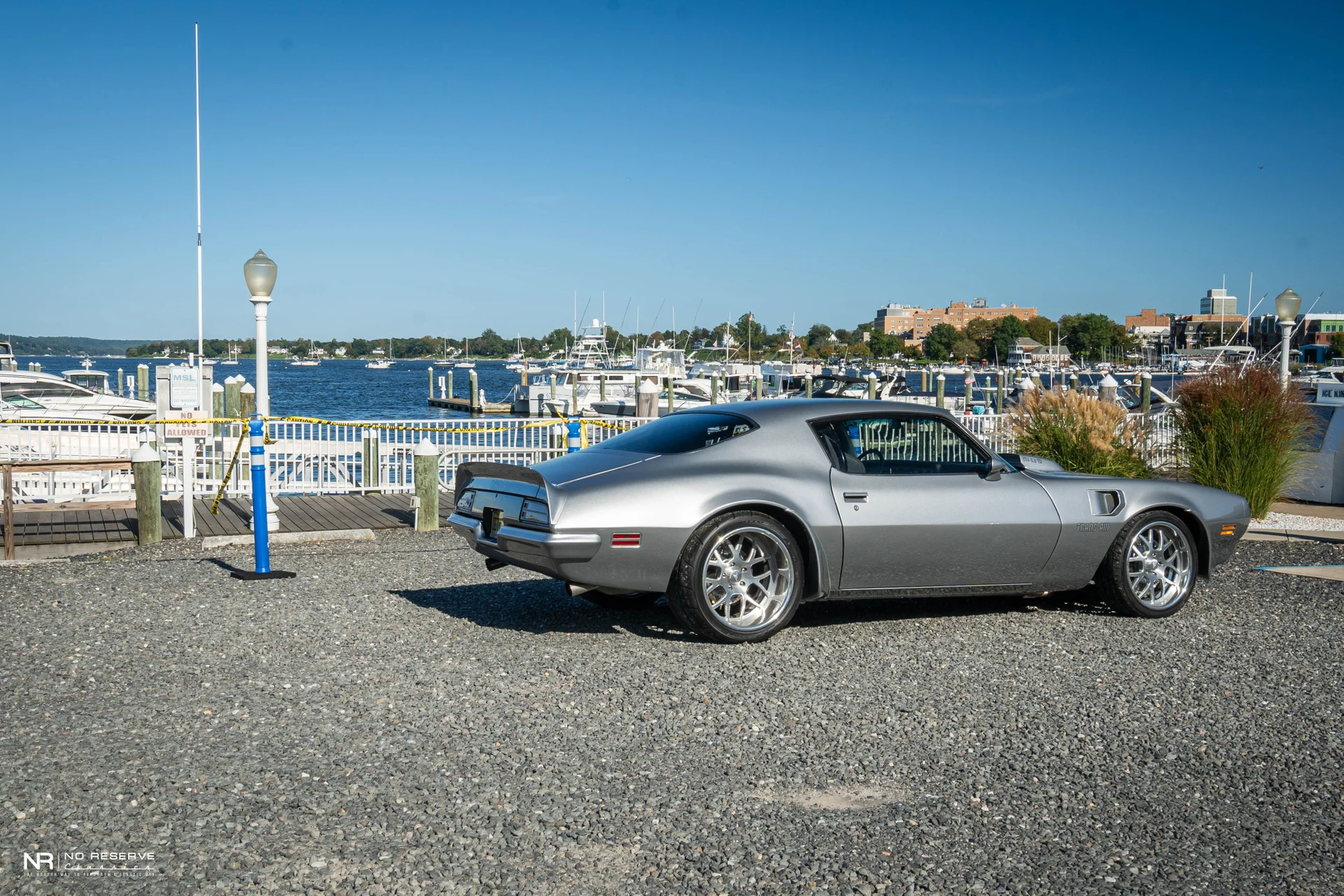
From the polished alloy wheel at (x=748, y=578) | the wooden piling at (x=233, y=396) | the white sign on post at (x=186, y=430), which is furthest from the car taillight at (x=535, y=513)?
the wooden piling at (x=233, y=396)

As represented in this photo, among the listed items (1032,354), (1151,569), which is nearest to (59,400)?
(1151,569)

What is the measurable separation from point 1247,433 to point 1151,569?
19.0 ft

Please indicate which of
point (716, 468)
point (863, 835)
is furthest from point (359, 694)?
point (863, 835)

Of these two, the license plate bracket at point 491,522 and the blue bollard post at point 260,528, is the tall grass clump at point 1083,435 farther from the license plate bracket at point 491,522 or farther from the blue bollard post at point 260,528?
the blue bollard post at point 260,528

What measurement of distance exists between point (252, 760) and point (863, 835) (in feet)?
7.70

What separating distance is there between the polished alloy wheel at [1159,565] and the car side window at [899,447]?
3.92ft

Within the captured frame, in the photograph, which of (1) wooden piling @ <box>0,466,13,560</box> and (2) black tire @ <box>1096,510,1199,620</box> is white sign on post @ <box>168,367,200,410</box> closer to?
(1) wooden piling @ <box>0,466,13,560</box>

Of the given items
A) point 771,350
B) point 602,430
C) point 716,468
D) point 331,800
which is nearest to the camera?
point 331,800

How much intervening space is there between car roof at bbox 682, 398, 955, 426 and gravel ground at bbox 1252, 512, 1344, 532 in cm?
686

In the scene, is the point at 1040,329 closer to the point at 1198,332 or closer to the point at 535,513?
the point at 1198,332

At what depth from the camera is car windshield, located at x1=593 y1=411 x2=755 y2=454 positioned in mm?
6758

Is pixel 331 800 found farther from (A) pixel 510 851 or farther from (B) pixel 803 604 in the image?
(B) pixel 803 604

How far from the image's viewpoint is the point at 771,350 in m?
125

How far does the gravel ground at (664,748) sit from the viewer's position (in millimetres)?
3627
